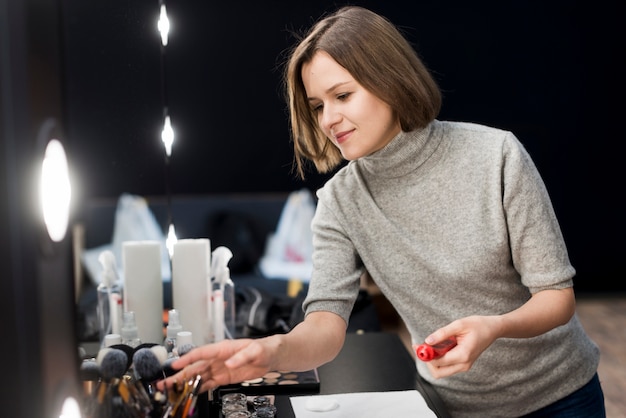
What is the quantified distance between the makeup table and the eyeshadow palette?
0.02 metres

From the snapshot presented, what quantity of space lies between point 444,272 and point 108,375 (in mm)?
621

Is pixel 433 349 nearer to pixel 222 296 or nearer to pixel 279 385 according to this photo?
pixel 279 385

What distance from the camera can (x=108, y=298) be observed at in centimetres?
151

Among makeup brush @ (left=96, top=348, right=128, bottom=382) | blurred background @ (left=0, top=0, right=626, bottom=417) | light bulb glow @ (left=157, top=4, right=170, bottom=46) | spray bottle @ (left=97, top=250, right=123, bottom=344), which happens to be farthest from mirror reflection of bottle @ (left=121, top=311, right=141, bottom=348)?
blurred background @ (left=0, top=0, right=626, bottom=417)

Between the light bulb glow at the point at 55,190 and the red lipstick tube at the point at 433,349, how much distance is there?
0.51 m

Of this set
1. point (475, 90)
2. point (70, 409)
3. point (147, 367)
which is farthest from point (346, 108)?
point (475, 90)

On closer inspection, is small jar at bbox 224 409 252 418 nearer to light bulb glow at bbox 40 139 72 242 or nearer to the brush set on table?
the brush set on table

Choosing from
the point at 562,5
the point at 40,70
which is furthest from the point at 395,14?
the point at 40,70

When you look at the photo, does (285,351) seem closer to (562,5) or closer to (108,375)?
(108,375)

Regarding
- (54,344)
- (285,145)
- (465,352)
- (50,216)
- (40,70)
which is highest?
(40,70)

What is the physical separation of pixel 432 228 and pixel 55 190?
0.76 m

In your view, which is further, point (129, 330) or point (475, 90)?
point (475, 90)

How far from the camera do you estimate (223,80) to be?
5.12m

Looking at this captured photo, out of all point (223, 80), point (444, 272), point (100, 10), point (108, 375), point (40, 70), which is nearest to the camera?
point (40, 70)
